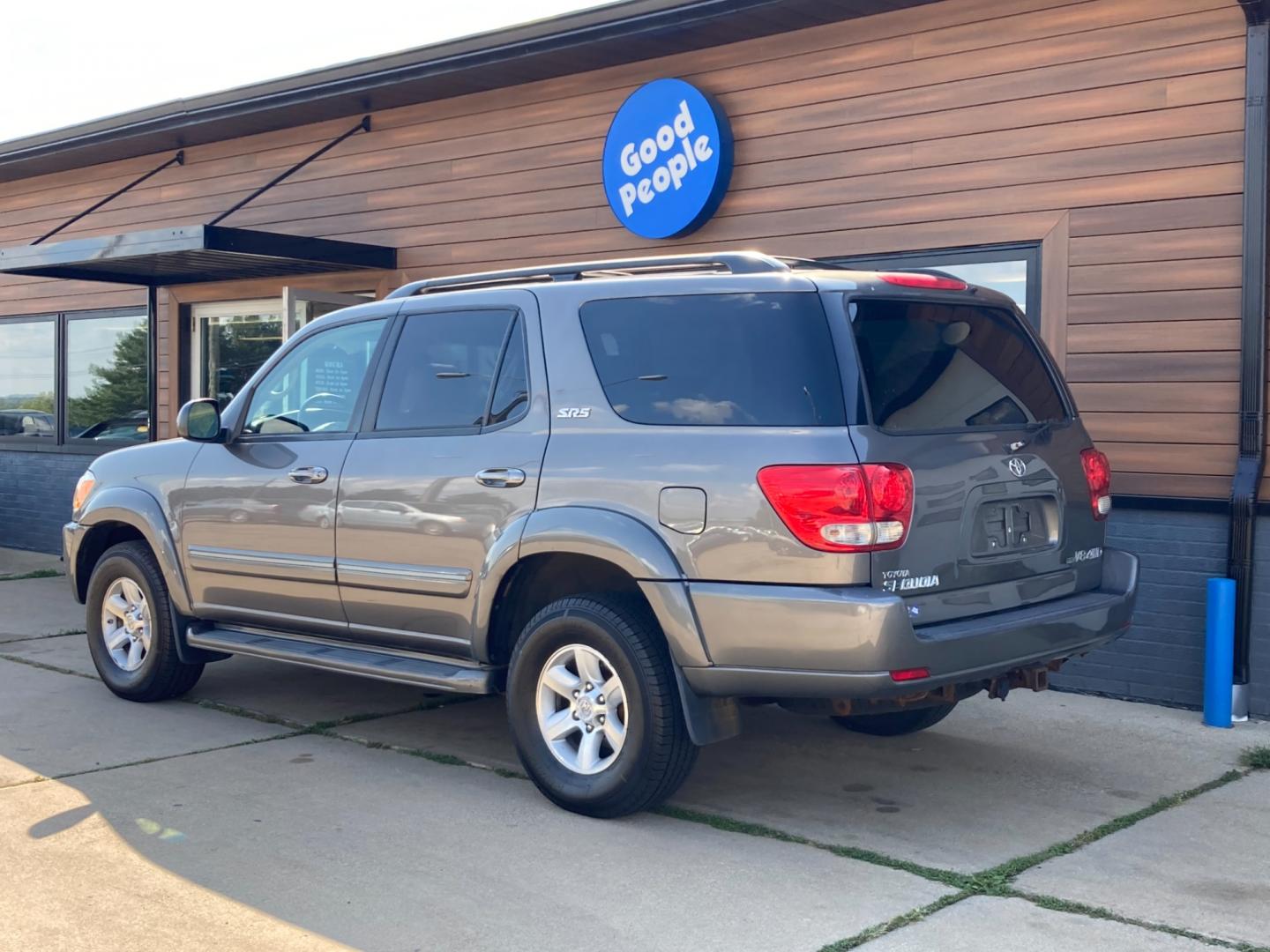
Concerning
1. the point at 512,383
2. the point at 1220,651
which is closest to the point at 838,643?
the point at 512,383

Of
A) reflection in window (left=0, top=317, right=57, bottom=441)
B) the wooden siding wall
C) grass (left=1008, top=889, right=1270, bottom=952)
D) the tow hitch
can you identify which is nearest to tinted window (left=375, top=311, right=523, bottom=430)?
the tow hitch

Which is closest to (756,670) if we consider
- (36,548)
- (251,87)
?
(251,87)

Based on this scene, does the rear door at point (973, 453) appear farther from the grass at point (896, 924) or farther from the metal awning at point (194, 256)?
the metal awning at point (194, 256)

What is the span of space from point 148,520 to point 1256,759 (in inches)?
205

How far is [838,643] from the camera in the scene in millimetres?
4398

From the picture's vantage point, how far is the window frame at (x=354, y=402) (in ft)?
19.6

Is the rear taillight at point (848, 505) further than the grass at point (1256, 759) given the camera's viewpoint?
No

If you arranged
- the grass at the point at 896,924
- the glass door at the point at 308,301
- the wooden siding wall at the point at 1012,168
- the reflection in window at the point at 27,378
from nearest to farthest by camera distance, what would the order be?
the grass at the point at 896,924, the wooden siding wall at the point at 1012,168, the glass door at the point at 308,301, the reflection in window at the point at 27,378

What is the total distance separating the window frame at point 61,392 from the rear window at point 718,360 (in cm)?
944

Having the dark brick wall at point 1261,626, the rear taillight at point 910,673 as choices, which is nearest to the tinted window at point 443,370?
the rear taillight at point 910,673

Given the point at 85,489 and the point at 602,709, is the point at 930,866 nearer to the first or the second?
the point at 602,709

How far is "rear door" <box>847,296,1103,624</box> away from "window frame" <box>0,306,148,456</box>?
1020 centimetres

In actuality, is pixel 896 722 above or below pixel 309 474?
below

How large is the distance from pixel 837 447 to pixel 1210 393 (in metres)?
3.37
